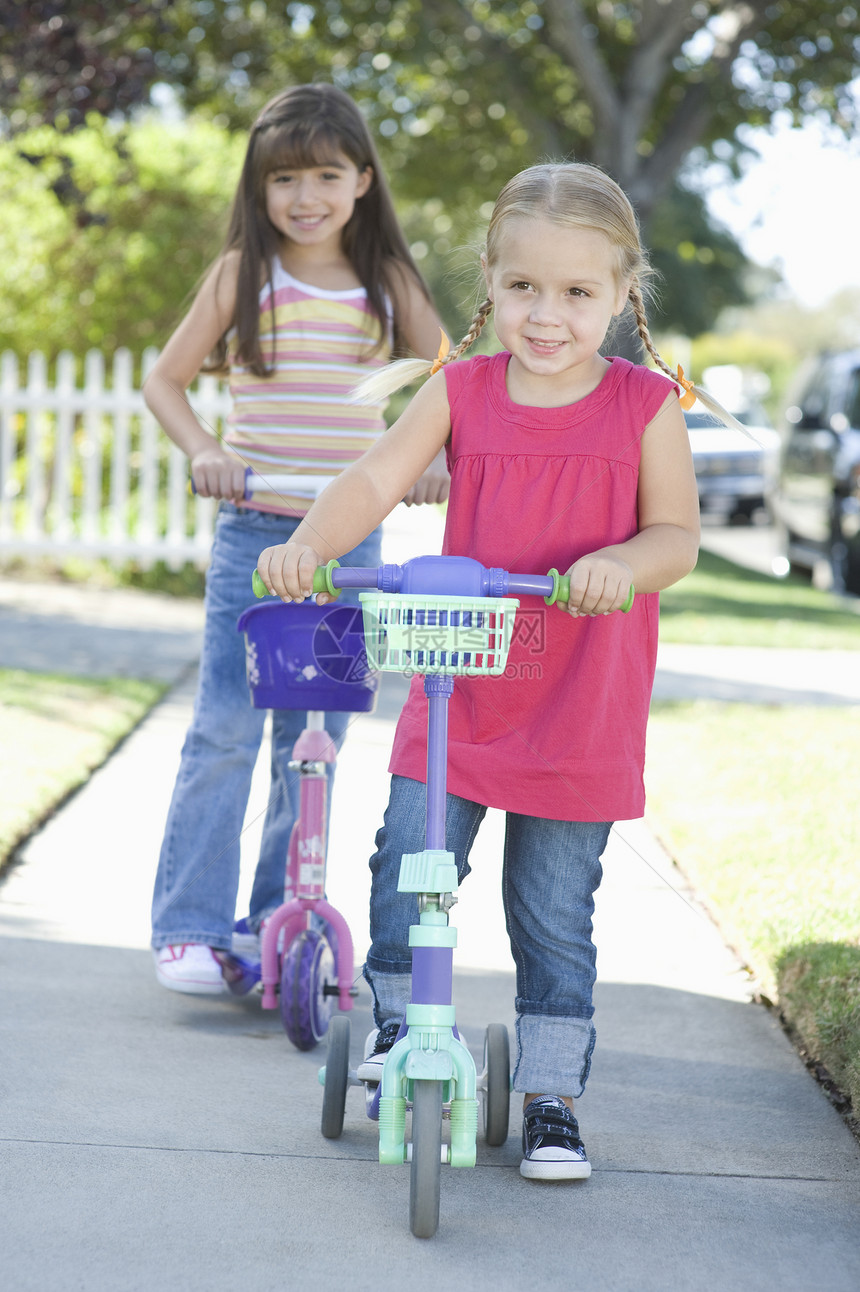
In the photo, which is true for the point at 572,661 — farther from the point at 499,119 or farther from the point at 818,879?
the point at 499,119

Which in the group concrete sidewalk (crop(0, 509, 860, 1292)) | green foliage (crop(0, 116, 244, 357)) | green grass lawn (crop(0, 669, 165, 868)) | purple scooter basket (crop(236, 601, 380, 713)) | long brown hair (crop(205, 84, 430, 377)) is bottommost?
concrete sidewalk (crop(0, 509, 860, 1292))

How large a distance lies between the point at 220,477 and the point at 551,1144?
1462 mm

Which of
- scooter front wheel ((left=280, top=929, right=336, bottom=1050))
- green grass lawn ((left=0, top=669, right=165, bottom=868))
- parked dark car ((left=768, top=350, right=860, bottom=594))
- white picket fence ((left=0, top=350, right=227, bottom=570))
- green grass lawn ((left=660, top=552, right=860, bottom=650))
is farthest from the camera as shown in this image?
parked dark car ((left=768, top=350, right=860, bottom=594))

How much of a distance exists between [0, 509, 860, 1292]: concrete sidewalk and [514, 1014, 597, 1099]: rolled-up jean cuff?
5.7 inches

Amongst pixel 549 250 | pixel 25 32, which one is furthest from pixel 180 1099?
pixel 25 32

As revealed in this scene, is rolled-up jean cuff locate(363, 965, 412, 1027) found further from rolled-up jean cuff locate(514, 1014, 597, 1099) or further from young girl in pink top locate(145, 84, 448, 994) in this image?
young girl in pink top locate(145, 84, 448, 994)

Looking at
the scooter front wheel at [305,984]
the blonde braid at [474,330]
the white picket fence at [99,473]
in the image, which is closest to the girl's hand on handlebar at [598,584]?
the blonde braid at [474,330]

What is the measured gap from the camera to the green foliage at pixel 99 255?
11859mm

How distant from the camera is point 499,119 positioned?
1452cm

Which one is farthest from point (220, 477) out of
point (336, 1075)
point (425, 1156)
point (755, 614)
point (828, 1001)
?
point (755, 614)

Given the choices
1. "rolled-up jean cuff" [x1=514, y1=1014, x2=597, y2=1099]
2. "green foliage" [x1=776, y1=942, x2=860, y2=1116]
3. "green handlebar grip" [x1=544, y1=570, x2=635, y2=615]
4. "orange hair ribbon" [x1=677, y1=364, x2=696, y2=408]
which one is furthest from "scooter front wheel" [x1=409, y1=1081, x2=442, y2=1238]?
"orange hair ribbon" [x1=677, y1=364, x2=696, y2=408]

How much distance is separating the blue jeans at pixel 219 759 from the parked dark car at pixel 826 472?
9.81 meters

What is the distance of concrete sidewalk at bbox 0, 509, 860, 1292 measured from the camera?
93.7 inches

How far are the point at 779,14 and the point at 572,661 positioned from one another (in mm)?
11639
